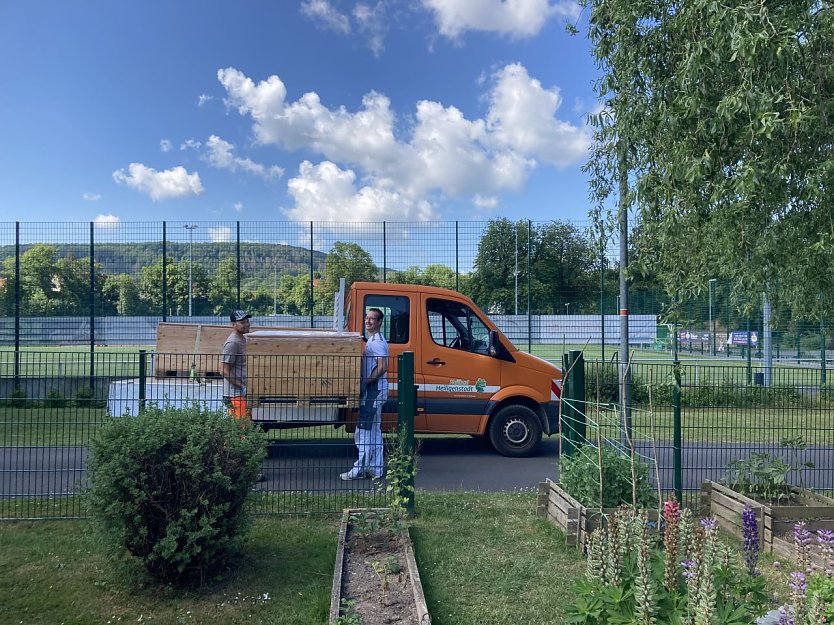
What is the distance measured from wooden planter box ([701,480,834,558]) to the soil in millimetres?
3049

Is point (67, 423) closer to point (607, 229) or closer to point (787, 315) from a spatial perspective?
point (607, 229)

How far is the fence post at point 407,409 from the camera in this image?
6.07 metres

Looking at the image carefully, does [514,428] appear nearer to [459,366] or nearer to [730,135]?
[459,366]

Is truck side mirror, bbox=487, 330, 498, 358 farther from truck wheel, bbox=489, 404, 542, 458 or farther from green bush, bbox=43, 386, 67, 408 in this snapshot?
green bush, bbox=43, 386, 67, 408

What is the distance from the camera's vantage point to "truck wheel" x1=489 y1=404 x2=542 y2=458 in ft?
32.3

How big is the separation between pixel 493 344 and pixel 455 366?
→ 0.66 m

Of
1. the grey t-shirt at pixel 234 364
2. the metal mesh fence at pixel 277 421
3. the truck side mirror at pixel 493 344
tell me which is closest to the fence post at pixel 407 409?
the metal mesh fence at pixel 277 421

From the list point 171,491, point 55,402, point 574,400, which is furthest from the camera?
point 55,402

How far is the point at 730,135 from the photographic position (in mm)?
4832

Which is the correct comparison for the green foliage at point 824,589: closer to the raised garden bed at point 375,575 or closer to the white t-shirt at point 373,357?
the raised garden bed at point 375,575

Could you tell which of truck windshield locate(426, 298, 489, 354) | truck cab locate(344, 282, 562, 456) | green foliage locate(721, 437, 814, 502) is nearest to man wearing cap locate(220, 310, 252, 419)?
truck cab locate(344, 282, 562, 456)

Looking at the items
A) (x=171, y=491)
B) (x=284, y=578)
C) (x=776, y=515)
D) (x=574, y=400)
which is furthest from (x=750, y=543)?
(x=171, y=491)

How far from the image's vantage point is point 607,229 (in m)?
6.55

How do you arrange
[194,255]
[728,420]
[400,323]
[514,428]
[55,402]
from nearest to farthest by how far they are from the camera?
[55,402], [728,420], [400,323], [514,428], [194,255]
